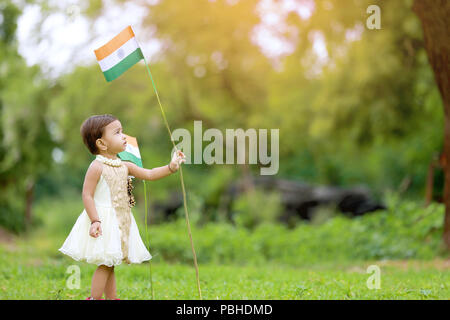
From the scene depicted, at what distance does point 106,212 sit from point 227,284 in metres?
1.79

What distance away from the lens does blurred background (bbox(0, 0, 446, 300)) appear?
8906mm

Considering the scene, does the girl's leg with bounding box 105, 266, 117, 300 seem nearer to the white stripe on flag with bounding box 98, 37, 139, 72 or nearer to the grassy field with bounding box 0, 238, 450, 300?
the grassy field with bounding box 0, 238, 450, 300

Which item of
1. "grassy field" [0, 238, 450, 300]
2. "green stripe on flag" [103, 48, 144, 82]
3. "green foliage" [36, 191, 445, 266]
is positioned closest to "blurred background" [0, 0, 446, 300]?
"green foliage" [36, 191, 445, 266]

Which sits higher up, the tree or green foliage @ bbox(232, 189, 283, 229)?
the tree

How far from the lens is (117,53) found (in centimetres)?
341

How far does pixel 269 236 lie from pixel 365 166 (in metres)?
16.4

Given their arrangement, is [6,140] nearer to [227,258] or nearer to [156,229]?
[156,229]

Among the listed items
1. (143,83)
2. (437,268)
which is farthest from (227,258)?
(143,83)

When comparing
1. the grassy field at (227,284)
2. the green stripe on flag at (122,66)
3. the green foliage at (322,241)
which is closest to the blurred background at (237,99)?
the green foliage at (322,241)

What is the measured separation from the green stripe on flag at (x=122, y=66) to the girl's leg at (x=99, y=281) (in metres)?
1.30

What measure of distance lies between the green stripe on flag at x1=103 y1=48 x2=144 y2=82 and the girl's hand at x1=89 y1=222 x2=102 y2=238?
997mm

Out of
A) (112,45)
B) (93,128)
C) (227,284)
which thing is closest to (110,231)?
(93,128)

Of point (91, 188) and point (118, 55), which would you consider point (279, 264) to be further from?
point (118, 55)
